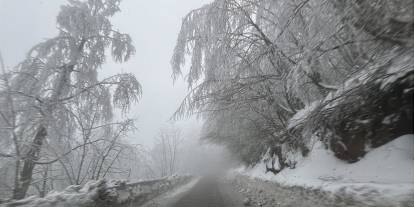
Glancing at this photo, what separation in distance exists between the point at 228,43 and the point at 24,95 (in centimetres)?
503

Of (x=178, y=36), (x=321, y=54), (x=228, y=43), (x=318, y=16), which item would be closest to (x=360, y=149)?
(x=321, y=54)

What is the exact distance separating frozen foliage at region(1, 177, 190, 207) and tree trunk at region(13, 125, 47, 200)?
2061mm

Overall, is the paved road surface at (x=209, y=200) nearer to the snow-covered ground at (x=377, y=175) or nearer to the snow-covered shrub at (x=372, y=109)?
the snow-covered ground at (x=377, y=175)

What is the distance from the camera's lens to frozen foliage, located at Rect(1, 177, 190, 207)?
3.50 metres

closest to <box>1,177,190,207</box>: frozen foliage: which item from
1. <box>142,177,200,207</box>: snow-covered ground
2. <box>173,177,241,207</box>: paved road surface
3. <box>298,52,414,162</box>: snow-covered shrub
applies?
<box>142,177,200,207</box>: snow-covered ground

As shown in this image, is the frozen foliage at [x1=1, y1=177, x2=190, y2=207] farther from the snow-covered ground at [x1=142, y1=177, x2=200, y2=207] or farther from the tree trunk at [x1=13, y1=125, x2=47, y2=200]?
the tree trunk at [x1=13, y1=125, x2=47, y2=200]

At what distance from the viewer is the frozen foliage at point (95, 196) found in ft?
11.5

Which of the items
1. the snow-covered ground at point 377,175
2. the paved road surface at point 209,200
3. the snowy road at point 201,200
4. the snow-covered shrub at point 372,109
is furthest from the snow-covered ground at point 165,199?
the snow-covered shrub at point 372,109

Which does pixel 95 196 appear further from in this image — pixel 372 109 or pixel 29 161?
pixel 372 109

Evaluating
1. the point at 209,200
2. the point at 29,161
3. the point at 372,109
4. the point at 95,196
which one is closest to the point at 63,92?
the point at 29,161

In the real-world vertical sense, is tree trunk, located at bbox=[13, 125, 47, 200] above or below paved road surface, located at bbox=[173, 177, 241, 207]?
above

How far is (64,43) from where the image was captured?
7535 mm

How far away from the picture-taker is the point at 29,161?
6422 millimetres

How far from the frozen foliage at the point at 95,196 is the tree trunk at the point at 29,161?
2.06 metres
